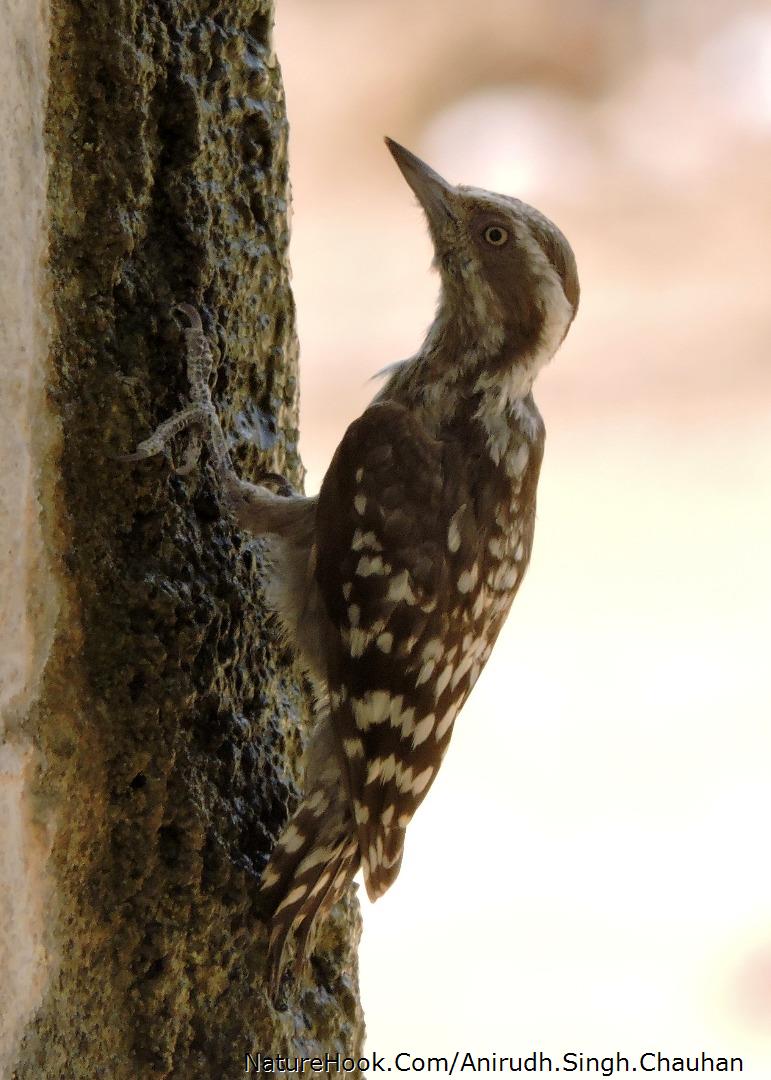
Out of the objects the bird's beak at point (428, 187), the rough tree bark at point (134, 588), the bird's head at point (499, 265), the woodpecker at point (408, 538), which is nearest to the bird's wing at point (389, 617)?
the woodpecker at point (408, 538)

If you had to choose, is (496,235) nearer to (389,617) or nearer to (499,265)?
(499,265)

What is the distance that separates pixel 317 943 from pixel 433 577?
0.80 m

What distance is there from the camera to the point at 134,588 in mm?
2260

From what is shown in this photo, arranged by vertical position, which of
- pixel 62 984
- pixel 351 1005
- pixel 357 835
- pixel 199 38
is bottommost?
pixel 62 984

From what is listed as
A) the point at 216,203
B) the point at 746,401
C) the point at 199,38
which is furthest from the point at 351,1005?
the point at 746,401

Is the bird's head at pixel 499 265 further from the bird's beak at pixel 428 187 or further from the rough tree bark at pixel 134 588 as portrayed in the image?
the rough tree bark at pixel 134 588

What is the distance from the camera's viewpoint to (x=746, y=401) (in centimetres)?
561

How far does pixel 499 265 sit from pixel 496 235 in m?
0.06

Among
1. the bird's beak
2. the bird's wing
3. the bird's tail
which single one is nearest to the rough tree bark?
the bird's tail

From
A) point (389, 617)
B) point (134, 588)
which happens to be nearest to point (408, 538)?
point (389, 617)

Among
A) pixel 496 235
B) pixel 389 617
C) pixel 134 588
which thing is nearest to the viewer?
pixel 134 588

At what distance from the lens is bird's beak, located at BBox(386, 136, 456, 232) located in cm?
301

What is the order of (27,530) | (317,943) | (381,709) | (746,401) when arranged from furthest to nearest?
(746,401) → (317,943) → (381,709) → (27,530)

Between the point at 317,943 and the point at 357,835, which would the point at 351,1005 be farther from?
the point at 357,835
